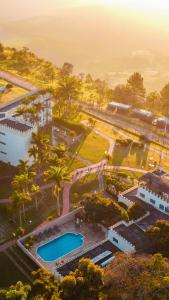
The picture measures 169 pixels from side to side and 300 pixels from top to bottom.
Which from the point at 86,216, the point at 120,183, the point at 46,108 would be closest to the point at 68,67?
the point at 46,108

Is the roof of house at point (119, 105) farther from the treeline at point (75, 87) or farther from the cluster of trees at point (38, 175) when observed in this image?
the cluster of trees at point (38, 175)

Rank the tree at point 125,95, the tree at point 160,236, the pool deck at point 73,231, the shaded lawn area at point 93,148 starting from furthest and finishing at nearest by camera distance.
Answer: the tree at point 125,95 → the shaded lawn area at point 93,148 → the pool deck at point 73,231 → the tree at point 160,236

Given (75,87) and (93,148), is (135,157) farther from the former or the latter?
(75,87)

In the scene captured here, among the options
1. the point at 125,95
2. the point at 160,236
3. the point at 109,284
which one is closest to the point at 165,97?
the point at 125,95

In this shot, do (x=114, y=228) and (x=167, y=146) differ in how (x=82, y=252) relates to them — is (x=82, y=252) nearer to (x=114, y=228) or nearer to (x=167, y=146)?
(x=114, y=228)

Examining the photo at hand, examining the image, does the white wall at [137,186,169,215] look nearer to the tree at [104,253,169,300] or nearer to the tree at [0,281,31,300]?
the tree at [104,253,169,300]

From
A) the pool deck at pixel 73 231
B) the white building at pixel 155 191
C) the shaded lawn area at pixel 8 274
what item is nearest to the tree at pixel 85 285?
the shaded lawn area at pixel 8 274
